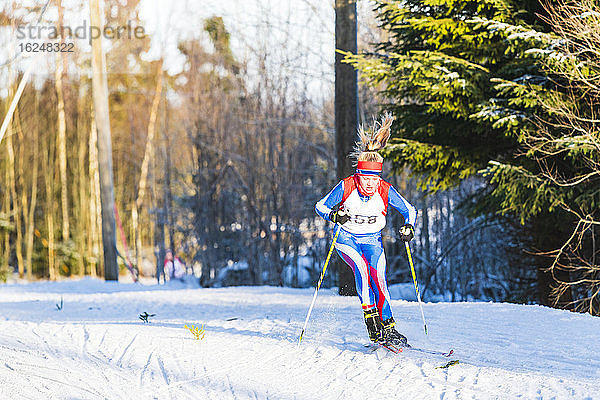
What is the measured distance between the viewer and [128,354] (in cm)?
519

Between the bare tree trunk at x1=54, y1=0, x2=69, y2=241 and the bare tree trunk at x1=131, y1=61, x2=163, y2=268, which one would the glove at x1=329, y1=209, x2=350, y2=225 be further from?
the bare tree trunk at x1=54, y1=0, x2=69, y2=241

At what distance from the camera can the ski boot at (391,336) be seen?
523 centimetres

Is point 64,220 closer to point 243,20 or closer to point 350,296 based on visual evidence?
point 243,20

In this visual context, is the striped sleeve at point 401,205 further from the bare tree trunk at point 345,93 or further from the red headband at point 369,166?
the bare tree trunk at point 345,93

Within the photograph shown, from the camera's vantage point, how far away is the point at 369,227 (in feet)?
18.1

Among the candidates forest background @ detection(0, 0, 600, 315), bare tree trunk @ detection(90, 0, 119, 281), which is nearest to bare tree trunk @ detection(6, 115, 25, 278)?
forest background @ detection(0, 0, 600, 315)

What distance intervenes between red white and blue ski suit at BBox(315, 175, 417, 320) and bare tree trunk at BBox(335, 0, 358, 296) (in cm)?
414

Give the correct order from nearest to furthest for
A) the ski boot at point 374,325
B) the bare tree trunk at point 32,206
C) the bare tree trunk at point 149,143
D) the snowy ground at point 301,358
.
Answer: the snowy ground at point 301,358 → the ski boot at point 374,325 → the bare tree trunk at point 149,143 → the bare tree trunk at point 32,206

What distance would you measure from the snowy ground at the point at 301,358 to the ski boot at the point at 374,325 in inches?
6.1

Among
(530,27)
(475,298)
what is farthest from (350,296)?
(475,298)

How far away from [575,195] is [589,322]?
2.95m

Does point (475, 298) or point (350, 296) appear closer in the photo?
point (350, 296)

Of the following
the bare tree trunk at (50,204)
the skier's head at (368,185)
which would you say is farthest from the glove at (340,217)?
the bare tree trunk at (50,204)

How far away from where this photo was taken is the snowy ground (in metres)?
4.25
